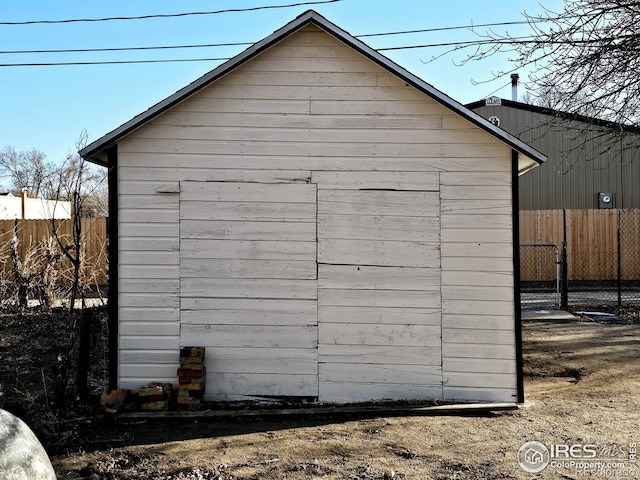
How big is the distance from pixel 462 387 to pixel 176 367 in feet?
10.4

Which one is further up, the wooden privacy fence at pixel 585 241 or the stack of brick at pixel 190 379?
the wooden privacy fence at pixel 585 241

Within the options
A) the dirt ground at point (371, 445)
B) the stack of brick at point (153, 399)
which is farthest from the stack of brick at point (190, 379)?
the dirt ground at point (371, 445)

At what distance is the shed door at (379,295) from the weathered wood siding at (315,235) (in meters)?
0.02

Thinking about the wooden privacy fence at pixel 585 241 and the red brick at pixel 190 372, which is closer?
the red brick at pixel 190 372

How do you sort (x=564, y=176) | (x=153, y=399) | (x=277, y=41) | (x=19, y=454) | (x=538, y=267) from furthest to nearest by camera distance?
(x=564, y=176)
(x=538, y=267)
(x=277, y=41)
(x=153, y=399)
(x=19, y=454)

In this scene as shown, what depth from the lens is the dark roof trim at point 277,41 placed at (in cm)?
625

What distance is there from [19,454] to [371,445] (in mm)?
2889

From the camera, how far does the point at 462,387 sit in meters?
6.38

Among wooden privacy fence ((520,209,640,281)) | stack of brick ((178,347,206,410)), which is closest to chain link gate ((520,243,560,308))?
wooden privacy fence ((520,209,640,281))

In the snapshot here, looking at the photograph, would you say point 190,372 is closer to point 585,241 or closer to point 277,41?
point 277,41

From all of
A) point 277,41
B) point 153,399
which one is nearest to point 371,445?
point 153,399

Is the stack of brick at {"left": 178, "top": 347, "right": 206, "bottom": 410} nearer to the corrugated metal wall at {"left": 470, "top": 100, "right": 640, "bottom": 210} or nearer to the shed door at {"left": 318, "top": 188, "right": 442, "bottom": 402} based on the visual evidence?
the shed door at {"left": 318, "top": 188, "right": 442, "bottom": 402}

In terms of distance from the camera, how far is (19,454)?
368cm

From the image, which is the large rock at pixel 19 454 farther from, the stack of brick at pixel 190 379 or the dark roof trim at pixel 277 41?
the dark roof trim at pixel 277 41
